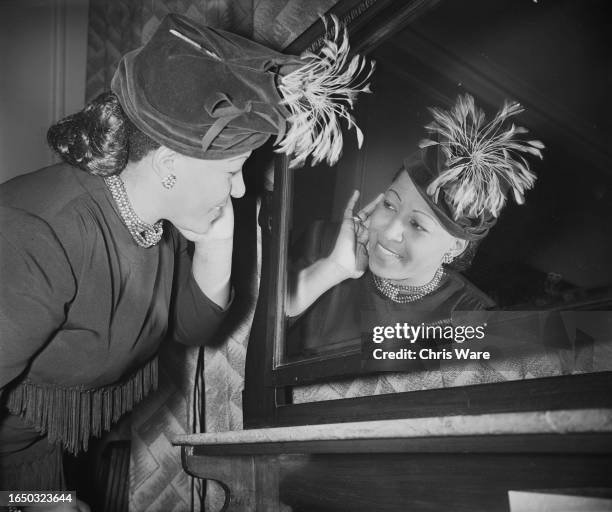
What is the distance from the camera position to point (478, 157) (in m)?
0.75

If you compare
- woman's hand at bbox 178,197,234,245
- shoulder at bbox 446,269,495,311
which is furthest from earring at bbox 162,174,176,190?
shoulder at bbox 446,269,495,311

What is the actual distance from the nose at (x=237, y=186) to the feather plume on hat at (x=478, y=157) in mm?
420

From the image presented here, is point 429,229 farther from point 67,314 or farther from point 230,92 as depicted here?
point 67,314

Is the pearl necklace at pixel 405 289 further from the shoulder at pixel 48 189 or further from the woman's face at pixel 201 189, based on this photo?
the shoulder at pixel 48 189

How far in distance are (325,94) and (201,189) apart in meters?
0.30

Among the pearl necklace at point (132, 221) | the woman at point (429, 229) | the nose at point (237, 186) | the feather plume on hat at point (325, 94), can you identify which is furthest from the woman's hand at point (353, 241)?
the pearl necklace at point (132, 221)

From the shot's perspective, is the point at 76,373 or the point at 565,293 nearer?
the point at 565,293

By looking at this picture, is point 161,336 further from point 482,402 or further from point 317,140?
point 482,402

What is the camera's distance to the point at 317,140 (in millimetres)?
1035

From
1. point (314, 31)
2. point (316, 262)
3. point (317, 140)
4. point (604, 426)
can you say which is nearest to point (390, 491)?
point (604, 426)

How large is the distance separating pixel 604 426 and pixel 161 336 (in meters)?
0.90

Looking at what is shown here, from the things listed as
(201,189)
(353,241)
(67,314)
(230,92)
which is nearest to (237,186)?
(201,189)

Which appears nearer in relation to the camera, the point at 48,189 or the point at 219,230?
the point at 48,189

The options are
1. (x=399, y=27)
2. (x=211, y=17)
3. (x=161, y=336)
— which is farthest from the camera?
(x=211, y=17)
